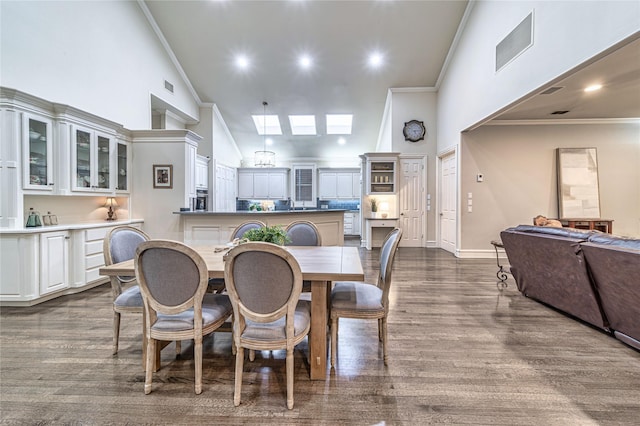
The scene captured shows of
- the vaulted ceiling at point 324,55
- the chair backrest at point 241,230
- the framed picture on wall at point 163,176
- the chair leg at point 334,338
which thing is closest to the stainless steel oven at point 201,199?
the framed picture on wall at point 163,176

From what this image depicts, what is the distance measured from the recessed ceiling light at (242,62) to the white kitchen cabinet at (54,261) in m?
4.80

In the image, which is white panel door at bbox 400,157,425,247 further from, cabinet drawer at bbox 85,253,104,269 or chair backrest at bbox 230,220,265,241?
cabinet drawer at bbox 85,253,104,269

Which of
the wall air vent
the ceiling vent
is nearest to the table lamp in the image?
the wall air vent

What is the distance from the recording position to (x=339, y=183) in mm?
9688

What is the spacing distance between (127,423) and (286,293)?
112cm

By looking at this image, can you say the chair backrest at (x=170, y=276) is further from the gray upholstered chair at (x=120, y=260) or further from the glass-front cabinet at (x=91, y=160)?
the glass-front cabinet at (x=91, y=160)

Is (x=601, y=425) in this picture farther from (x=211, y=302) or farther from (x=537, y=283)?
(x=211, y=302)

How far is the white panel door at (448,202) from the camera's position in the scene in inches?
251

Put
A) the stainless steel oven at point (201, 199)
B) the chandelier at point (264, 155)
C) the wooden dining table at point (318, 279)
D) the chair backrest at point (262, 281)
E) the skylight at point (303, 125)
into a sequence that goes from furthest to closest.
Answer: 1. the skylight at point (303, 125)
2. the chandelier at point (264, 155)
3. the stainless steel oven at point (201, 199)
4. the wooden dining table at point (318, 279)
5. the chair backrest at point (262, 281)

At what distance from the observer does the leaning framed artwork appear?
18.6 feet

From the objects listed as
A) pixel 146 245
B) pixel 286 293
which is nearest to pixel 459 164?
pixel 286 293

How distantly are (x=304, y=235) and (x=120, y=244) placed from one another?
1.70 metres

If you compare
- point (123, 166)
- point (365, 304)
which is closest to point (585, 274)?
point (365, 304)

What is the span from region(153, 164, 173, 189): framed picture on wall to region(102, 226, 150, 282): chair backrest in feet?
8.99
